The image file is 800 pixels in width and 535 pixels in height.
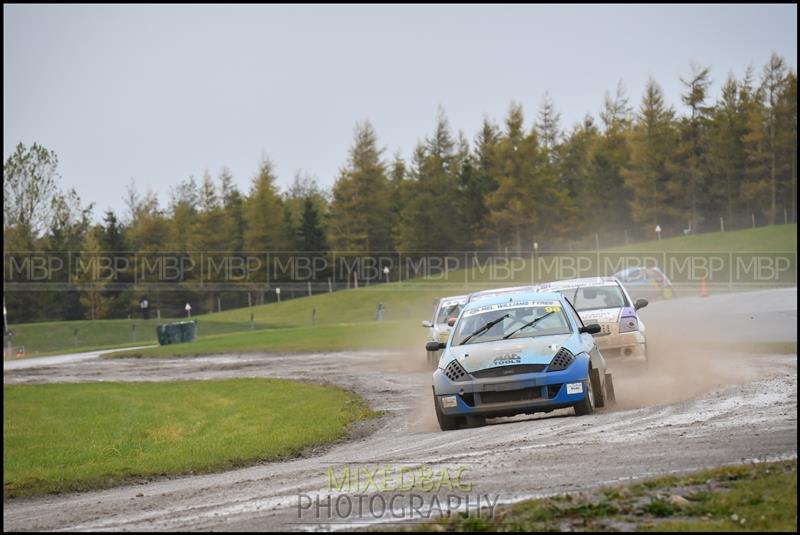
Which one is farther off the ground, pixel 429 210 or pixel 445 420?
pixel 429 210

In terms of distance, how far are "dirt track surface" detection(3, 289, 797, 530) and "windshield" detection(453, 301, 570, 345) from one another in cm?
106

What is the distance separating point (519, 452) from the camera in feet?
32.2

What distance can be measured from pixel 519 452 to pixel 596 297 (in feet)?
31.3

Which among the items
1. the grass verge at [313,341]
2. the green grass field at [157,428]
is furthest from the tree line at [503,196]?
the green grass field at [157,428]

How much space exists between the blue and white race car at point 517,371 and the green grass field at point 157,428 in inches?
94.0

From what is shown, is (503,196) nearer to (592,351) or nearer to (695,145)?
(695,145)

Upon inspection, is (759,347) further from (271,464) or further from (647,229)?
(647,229)

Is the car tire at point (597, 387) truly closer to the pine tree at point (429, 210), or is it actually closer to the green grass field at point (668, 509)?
the green grass field at point (668, 509)

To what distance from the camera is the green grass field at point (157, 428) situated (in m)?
12.9

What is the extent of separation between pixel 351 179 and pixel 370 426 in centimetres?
7715

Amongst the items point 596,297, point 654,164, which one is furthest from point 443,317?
point 654,164

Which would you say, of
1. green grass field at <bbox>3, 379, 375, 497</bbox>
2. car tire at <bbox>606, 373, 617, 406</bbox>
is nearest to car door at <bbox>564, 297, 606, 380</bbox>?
car tire at <bbox>606, 373, 617, 406</bbox>

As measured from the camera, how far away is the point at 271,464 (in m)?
12.1

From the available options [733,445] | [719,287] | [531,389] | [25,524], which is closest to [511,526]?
[733,445]
